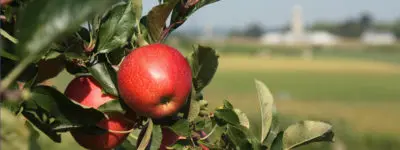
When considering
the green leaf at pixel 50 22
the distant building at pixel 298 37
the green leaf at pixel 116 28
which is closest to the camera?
the green leaf at pixel 50 22

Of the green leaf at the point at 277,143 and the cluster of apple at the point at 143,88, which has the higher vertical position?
the cluster of apple at the point at 143,88

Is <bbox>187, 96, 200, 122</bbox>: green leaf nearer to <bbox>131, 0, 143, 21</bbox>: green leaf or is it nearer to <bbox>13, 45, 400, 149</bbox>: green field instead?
<bbox>131, 0, 143, 21</bbox>: green leaf

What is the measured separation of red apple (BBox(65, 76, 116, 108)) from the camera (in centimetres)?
87

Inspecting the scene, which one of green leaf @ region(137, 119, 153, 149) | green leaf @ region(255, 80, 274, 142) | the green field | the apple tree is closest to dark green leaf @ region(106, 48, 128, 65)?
the apple tree

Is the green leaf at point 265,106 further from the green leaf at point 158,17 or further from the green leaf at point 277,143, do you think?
the green leaf at point 158,17

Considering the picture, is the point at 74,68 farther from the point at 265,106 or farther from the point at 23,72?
the point at 265,106

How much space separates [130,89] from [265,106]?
0.27 m

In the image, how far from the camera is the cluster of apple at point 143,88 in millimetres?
836

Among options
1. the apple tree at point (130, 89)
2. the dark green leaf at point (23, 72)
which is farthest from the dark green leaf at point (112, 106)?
the dark green leaf at point (23, 72)

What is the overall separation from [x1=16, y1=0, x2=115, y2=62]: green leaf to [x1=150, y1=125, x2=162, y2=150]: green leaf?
0.38 metres

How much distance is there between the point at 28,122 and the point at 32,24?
0.33m

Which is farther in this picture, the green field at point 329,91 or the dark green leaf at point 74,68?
the green field at point 329,91

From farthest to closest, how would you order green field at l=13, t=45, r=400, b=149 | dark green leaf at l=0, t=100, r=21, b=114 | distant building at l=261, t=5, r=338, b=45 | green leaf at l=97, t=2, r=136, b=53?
1. distant building at l=261, t=5, r=338, b=45
2. green field at l=13, t=45, r=400, b=149
3. green leaf at l=97, t=2, r=136, b=53
4. dark green leaf at l=0, t=100, r=21, b=114

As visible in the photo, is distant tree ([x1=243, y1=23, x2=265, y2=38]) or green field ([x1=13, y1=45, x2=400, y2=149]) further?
distant tree ([x1=243, y1=23, x2=265, y2=38])
